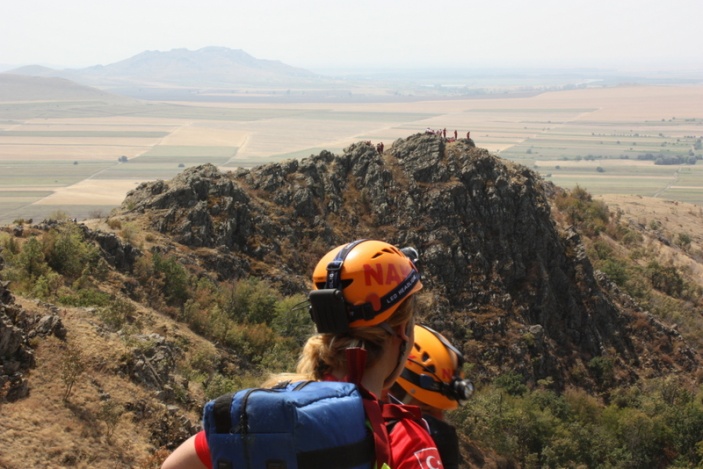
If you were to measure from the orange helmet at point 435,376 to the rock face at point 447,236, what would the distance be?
70.4 feet

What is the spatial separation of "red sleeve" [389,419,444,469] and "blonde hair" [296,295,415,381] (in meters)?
0.55

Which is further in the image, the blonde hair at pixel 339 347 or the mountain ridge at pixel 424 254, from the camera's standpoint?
the mountain ridge at pixel 424 254

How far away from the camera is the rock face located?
28.5 m

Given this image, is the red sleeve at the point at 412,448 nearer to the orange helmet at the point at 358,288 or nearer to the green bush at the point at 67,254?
the orange helmet at the point at 358,288

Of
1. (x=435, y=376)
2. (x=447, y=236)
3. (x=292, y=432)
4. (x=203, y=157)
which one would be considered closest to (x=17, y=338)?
(x=435, y=376)

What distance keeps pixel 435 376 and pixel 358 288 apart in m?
2.15

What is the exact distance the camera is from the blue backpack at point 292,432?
114 inches

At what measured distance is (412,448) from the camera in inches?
124

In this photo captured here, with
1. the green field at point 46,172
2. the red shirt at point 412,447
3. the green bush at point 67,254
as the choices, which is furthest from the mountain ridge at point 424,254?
the green field at point 46,172

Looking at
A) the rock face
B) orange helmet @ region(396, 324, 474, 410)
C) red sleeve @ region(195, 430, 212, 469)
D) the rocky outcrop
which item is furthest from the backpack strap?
the rock face

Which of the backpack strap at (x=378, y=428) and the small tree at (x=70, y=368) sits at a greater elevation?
the backpack strap at (x=378, y=428)

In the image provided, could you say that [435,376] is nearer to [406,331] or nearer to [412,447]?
[406,331]

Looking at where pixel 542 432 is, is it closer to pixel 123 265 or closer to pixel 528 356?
pixel 528 356

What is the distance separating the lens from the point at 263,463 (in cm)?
288
